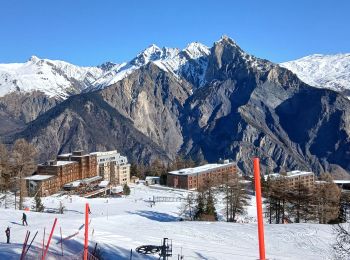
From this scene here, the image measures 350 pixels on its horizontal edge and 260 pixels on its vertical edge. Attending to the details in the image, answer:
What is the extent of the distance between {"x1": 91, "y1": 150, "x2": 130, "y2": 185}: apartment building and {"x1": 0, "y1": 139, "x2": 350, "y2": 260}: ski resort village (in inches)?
511

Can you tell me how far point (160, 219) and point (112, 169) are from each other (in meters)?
87.4

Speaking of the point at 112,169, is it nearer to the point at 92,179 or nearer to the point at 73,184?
the point at 92,179

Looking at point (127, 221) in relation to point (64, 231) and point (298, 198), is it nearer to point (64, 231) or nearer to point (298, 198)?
point (64, 231)

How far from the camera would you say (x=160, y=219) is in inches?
2618

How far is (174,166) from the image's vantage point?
532 feet

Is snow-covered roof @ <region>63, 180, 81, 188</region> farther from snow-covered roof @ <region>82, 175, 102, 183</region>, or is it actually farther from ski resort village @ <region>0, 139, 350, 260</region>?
snow-covered roof @ <region>82, 175, 102, 183</region>

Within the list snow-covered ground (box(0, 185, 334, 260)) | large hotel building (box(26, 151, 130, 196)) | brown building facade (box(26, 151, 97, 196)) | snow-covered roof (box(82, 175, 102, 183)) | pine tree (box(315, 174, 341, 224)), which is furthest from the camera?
snow-covered roof (box(82, 175, 102, 183))

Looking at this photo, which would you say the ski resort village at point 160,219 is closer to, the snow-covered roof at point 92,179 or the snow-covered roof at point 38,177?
the snow-covered roof at point 38,177

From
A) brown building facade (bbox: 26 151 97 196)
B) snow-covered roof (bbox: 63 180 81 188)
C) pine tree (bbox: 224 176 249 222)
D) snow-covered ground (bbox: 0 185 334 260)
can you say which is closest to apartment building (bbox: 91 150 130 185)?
brown building facade (bbox: 26 151 97 196)

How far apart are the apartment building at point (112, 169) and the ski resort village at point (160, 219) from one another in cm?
1297

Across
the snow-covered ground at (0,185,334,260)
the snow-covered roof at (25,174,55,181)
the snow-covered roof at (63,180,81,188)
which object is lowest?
the snow-covered ground at (0,185,334,260)

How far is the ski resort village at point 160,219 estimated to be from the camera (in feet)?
98.6

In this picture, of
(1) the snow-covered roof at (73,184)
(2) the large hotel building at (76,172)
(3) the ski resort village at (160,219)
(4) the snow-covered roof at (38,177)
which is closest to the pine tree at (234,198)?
(3) the ski resort village at (160,219)

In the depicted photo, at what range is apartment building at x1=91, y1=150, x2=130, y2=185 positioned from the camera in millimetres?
149875
